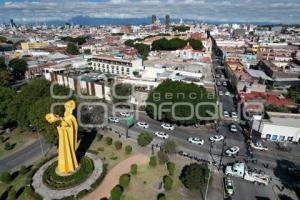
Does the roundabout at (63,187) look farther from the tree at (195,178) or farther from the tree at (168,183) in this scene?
the tree at (195,178)

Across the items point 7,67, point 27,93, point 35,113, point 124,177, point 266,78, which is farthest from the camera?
point 7,67

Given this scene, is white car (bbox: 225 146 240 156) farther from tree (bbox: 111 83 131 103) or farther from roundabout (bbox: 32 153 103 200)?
tree (bbox: 111 83 131 103)

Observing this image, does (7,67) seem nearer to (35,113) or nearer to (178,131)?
(35,113)

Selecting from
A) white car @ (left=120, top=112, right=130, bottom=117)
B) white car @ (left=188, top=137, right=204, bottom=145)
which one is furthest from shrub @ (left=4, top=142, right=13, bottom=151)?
white car @ (left=188, top=137, right=204, bottom=145)

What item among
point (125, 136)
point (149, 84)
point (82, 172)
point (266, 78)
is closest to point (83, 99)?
point (149, 84)

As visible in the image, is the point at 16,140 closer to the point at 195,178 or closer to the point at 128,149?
the point at 128,149
